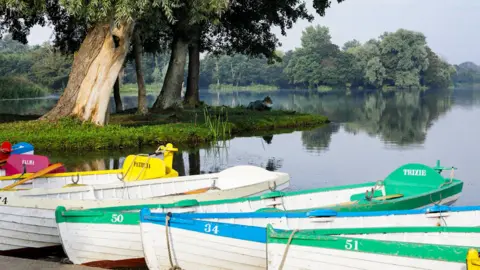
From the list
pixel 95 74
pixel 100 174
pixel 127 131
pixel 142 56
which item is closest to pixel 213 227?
pixel 100 174

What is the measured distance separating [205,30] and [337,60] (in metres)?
92.3

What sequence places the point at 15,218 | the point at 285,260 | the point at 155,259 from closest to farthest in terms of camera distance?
1. the point at 285,260
2. the point at 155,259
3. the point at 15,218

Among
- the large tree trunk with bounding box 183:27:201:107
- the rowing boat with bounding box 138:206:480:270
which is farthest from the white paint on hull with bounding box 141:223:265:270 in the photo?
the large tree trunk with bounding box 183:27:201:107

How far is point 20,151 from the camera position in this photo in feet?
44.3

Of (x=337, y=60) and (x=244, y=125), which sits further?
(x=337, y=60)

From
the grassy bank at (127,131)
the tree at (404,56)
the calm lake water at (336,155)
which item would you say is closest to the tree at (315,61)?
the tree at (404,56)

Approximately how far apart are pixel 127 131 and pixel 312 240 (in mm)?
16899

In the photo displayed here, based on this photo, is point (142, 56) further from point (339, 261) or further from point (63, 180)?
point (339, 261)

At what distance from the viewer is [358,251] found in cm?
700

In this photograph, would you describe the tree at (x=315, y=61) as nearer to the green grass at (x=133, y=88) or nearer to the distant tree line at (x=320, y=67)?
the distant tree line at (x=320, y=67)

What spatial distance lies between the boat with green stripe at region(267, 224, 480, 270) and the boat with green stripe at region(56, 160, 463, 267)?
6.92ft

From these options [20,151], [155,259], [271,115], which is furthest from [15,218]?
[271,115]

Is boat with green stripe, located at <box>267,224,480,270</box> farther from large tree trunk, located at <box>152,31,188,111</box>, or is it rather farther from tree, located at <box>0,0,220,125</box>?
large tree trunk, located at <box>152,31,188,111</box>

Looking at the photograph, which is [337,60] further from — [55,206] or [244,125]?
[55,206]
